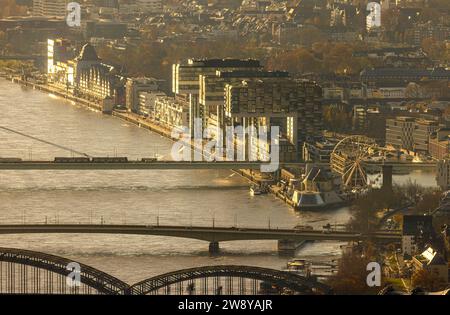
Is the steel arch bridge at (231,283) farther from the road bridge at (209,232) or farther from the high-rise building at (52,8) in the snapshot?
the high-rise building at (52,8)

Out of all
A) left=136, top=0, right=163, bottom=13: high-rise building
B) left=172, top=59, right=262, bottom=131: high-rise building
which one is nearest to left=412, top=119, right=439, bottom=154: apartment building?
left=172, top=59, right=262, bottom=131: high-rise building

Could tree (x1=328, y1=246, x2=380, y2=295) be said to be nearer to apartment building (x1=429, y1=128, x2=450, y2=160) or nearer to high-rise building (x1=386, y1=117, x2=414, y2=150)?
apartment building (x1=429, y1=128, x2=450, y2=160)

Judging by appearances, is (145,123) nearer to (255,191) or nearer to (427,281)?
(255,191)

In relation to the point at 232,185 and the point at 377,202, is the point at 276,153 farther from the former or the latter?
the point at 377,202

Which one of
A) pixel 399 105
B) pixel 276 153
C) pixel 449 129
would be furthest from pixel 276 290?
pixel 399 105

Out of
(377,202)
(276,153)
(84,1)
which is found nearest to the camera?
(377,202)

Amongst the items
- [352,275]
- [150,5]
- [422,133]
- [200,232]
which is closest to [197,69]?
[422,133]

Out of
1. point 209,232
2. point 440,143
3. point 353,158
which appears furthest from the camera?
point 440,143
